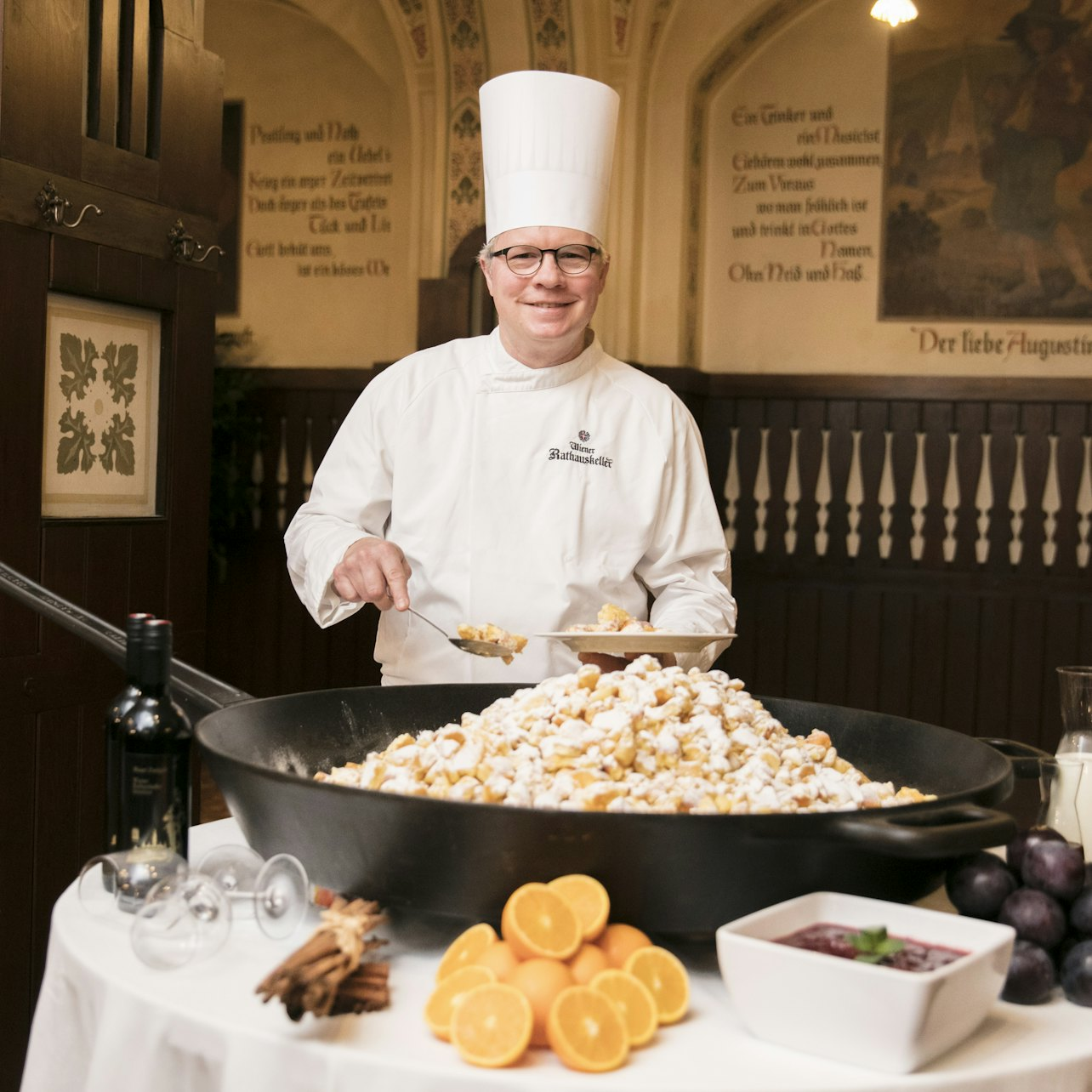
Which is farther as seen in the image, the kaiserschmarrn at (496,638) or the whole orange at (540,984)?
the kaiserschmarrn at (496,638)

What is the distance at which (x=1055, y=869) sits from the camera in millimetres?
1312

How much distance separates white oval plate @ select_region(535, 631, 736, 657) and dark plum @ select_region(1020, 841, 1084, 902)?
0.70 m

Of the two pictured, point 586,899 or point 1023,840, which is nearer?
point 586,899

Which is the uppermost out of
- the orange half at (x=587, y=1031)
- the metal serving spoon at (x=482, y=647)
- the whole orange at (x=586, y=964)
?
the metal serving spoon at (x=482, y=647)

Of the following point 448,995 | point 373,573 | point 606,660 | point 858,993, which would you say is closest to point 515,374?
point 373,573

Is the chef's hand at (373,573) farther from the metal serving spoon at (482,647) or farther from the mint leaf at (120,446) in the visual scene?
the mint leaf at (120,446)

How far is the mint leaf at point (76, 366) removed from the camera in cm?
318

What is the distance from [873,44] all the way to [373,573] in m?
4.96

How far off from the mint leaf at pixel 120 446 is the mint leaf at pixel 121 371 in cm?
6

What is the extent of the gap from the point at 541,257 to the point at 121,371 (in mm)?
1397

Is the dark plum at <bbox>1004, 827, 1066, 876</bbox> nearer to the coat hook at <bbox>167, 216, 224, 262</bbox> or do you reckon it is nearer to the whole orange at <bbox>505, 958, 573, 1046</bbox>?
the whole orange at <bbox>505, 958, 573, 1046</bbox>

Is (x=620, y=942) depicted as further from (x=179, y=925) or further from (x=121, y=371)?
(x=121, y=371)

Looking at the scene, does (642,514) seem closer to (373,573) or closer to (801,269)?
(373,573)

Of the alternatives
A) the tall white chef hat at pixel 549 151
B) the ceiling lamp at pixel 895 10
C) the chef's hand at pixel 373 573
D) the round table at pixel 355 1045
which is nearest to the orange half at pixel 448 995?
the round table at pixel 355 1045
